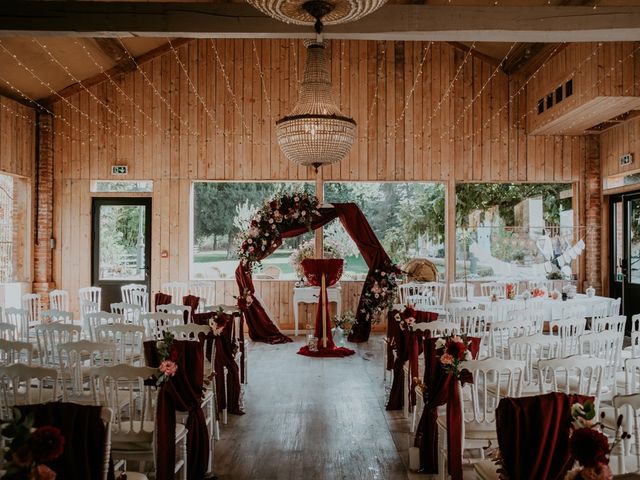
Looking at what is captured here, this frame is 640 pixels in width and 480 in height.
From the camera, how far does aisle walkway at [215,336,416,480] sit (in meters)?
4.11

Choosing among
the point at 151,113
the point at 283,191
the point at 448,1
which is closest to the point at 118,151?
the point at 151,113

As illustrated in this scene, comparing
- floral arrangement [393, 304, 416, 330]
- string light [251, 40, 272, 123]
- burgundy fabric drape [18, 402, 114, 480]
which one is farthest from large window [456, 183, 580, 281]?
burgundy fabric drape [18, 402, 114, 480]

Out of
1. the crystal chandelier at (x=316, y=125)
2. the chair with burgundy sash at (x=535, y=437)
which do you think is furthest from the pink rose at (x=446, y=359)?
the crystal chandelier at (x=316, y=125)

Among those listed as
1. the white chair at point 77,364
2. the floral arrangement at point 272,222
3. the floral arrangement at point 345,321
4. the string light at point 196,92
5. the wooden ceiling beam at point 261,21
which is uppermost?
the string light at point 196,92

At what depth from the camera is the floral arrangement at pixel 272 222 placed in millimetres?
8586

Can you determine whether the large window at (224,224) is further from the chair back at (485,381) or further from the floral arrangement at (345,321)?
the chair back at (485,381)

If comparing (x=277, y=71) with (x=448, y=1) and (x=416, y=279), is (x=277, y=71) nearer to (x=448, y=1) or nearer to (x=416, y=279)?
(x=448, y=1)

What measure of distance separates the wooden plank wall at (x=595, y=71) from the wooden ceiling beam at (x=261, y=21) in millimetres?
2450

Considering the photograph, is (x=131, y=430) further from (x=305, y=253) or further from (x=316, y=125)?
(x=305, y=253)

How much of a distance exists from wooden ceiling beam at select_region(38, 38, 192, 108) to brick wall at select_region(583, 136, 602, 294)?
7.49 meters

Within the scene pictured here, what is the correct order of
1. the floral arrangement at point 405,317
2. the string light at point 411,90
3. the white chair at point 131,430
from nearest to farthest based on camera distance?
1. the white chair at point 131,430
2. the floral arrangement at point 405,317
3. the string light at point 411,90

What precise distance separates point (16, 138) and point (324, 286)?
569 centimetres

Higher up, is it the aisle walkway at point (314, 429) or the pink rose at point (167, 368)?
the pink rose at point (167, 368)

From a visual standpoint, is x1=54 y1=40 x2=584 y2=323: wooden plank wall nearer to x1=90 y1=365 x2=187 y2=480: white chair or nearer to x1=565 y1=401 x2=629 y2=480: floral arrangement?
x1=90 y1=365 x2=187 y2=480: white chair
